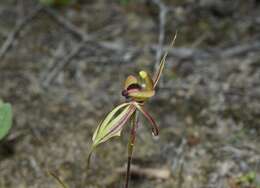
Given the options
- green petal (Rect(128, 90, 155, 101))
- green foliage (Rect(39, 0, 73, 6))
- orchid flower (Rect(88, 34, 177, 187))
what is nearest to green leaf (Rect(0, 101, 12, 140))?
orchid flower (Rect(88, 34, 177, 187))

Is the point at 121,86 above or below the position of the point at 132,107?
above

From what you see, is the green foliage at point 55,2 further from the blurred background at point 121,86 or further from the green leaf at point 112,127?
the green leaf at point 112,127

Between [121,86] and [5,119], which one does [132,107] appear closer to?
[5,119]

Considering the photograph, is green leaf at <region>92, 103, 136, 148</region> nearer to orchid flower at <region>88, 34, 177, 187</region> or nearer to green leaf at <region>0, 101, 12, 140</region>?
orchid flower at <region>88, 34, 177, 187</region>

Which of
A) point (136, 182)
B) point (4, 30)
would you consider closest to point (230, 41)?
point (136, 182)

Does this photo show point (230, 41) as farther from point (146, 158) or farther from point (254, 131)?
point (146, 158)

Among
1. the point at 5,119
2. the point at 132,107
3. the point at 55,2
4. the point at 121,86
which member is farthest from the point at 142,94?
the point at 55,2
